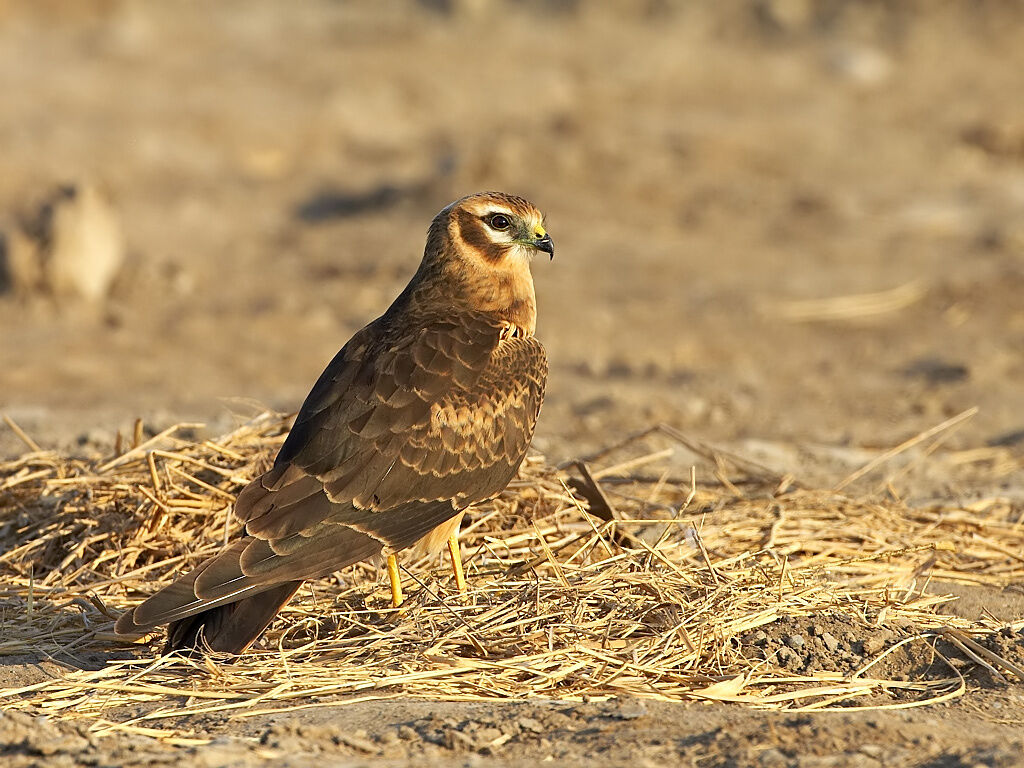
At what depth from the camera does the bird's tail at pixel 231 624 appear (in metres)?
4.37

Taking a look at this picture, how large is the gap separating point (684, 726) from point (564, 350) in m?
6.53

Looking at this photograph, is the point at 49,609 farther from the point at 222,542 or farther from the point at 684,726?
the point at 684,726

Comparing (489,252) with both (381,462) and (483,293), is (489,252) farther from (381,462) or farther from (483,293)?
(381,462)

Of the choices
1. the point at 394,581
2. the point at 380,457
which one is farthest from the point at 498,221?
the point at 394,581

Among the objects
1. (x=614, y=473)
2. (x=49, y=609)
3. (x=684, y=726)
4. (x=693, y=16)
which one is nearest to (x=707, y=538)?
(x=614, y=473)

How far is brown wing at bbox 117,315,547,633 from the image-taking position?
439cm

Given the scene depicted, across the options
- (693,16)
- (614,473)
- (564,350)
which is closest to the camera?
(614,473)

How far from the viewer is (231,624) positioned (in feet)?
14.4

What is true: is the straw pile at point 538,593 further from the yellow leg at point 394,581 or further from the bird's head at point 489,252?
the bird's head at point 489,252

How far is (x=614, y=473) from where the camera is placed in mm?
6363

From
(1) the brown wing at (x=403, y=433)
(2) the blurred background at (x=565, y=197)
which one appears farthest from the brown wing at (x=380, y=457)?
(2) the blurred background at (x=565, y=197)

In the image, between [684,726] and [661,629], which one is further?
[661,629]

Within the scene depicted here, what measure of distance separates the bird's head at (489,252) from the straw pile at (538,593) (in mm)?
730

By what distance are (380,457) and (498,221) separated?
1303 millimetres
